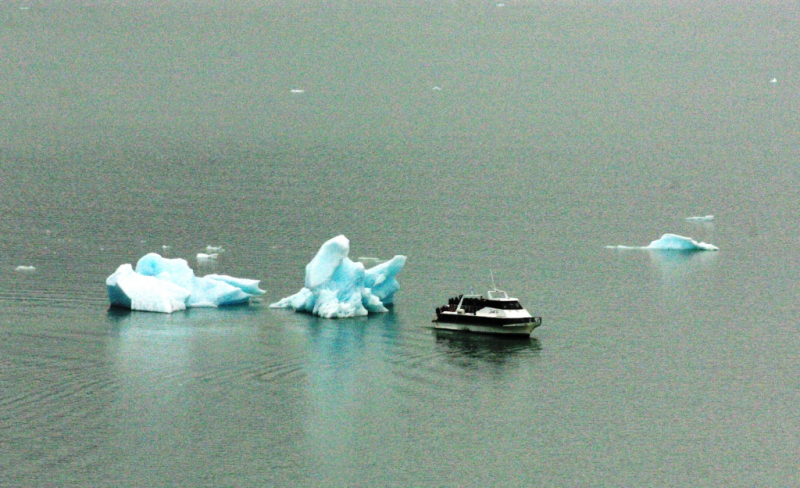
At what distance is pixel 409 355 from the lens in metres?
48.7

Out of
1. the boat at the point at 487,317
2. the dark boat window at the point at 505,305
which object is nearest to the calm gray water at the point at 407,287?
the boat at the point at 487,317

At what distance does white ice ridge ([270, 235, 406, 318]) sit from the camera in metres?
54.4

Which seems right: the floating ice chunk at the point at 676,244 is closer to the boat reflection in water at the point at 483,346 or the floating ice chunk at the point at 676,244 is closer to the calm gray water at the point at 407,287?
the calm gray water at the point at 407,287

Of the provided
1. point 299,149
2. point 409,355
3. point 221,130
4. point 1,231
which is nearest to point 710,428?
point 409,355

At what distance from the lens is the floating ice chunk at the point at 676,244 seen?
72.6 metres

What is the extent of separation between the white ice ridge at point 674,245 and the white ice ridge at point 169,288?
26.2m

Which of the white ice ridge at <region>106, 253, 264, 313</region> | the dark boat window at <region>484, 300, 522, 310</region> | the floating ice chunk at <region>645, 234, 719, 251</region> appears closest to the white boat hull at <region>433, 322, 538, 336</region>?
the dark boat window at <region>484, 300, 522, 310</region>

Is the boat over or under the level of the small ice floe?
under

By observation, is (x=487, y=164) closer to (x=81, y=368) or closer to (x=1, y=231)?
(x=1, y=231)

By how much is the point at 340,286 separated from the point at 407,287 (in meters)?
6.23

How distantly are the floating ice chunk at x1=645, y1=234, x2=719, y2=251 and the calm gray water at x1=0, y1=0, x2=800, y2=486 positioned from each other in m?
1.74

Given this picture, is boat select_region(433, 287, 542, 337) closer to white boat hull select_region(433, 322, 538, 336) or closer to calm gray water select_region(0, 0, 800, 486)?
white boat hull select_region(433, 322, 538, 336)

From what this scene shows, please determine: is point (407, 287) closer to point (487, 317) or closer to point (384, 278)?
point (384, 278)

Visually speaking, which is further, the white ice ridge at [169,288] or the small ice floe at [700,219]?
the small ice floe at [700,219]
